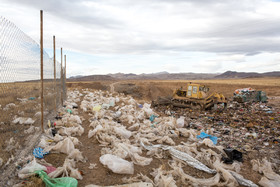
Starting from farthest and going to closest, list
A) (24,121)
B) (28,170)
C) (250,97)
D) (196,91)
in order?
(250,97) < (196,91) < (24,121) < (28,170)

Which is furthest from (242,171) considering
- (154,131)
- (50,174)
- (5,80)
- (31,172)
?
(5,80)

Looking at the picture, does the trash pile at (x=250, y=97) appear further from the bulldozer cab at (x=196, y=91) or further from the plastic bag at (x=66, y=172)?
the plastic bag at (x=66, y=172)

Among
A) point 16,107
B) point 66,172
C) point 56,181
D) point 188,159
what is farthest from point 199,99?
point 56,181

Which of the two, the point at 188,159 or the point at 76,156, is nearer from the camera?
the point at 76,156

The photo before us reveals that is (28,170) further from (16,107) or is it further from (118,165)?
(16,107)

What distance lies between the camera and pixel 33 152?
3.59 m

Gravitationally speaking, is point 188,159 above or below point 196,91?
below

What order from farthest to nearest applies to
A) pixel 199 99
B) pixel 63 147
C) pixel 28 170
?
pixel 199 99
pixel 63 147
pixel 28 170

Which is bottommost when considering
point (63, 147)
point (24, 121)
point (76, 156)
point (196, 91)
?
point (76, 156)

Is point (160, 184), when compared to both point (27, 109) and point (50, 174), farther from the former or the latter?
point (27, 109)

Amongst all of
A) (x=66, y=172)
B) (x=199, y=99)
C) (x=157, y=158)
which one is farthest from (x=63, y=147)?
(x=199, y=99)

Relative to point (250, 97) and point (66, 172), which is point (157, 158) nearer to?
point (66, 172)

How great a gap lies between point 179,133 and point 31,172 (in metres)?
4.68

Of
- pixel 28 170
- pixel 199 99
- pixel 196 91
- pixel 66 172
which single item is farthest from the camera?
pixel 196 91
